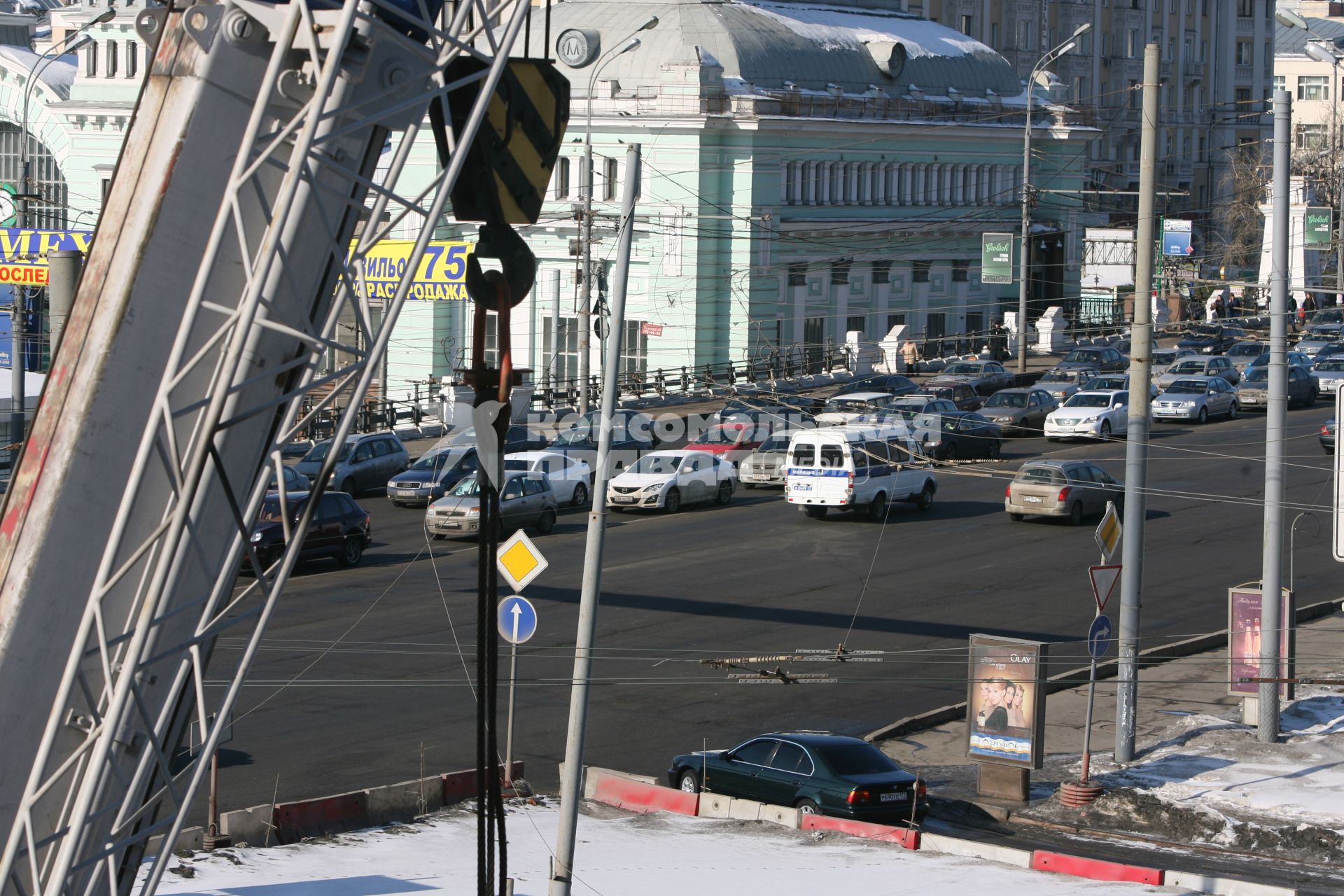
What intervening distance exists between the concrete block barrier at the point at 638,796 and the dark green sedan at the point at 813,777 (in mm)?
1102

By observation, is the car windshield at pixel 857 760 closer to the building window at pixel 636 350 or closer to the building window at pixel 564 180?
the building window at pixel 636 350

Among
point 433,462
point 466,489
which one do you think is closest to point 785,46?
point 433,462

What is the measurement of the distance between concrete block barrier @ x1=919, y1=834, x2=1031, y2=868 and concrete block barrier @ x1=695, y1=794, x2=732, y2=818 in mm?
2070

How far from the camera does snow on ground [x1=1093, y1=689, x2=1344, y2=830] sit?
60.7 feet

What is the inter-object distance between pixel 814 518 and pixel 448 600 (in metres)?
10.6

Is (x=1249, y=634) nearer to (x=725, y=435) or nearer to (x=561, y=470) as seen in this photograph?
(x=561, y=470)

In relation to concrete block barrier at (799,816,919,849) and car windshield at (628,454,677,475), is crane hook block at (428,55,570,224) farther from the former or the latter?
car windshield at (628,454,677,475)

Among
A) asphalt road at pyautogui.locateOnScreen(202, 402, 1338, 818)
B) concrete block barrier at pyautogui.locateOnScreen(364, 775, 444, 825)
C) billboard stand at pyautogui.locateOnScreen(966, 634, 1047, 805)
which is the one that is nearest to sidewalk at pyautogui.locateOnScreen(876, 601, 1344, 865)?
billboard stand at pyautogui.locateOnScreen(966, 634, 1047, 805)

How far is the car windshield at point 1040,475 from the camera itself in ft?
115

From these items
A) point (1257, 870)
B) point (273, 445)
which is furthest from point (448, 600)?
point (273, 445)

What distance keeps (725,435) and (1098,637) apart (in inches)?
901

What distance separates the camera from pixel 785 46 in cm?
6366

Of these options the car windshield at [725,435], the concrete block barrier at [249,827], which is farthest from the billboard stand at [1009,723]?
the car windshield at [725,435]

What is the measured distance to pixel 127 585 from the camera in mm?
6469
